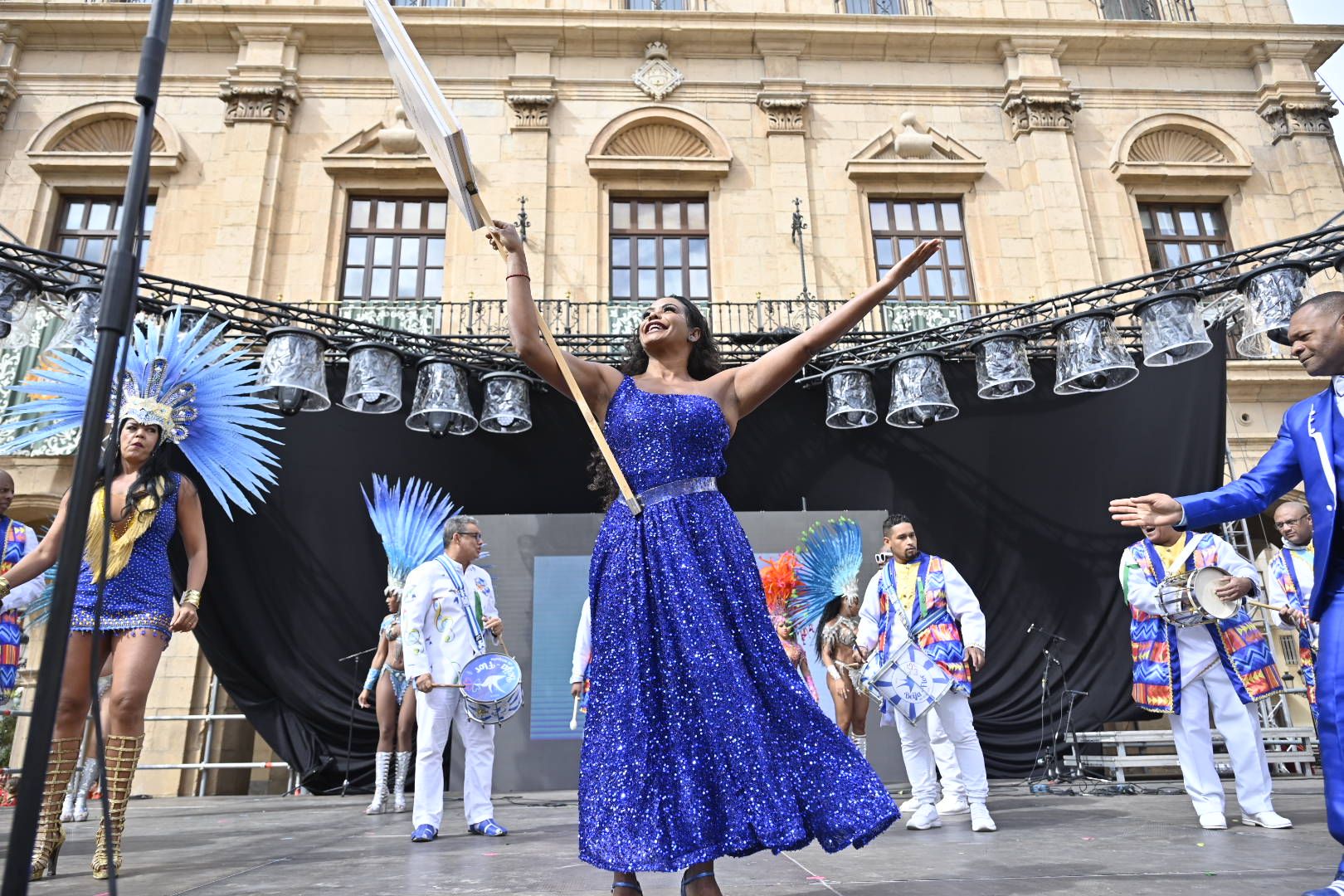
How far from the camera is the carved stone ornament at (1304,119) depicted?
1262cm

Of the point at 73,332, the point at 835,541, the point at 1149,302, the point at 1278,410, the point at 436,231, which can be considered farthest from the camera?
the point at 436,231

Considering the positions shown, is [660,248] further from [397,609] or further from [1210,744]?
[1210,744]

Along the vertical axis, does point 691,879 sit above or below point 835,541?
below

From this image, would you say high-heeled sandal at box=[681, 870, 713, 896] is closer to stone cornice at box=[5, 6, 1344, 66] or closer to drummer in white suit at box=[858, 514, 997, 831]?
drummer in white suit at box=[858, 514, 997, 831]

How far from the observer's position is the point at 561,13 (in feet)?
41.3

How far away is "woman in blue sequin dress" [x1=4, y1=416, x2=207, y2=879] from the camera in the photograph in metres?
3.51

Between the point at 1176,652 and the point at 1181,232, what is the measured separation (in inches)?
385

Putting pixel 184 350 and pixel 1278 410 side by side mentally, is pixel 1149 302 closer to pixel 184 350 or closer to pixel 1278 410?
pixel 1278 410

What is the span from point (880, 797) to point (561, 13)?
12.7 m

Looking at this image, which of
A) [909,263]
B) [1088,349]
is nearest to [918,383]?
[1088,349]

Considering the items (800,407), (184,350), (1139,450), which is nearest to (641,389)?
(184,350)

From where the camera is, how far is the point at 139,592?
3.68 metres

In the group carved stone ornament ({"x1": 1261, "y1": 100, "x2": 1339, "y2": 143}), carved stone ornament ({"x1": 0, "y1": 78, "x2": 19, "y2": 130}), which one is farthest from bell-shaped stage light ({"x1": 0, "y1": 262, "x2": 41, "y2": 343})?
carved stone ornament ({"x1": 1261, "y1": 100, "x2": 1339, "y2": 143})

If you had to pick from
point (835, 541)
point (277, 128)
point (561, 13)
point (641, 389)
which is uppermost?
point (561, 13)
